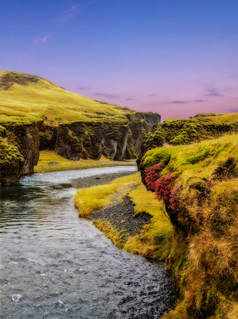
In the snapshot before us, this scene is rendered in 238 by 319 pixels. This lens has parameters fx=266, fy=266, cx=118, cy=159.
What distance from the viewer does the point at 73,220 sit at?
104ft

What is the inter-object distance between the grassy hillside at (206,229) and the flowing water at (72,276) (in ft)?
6.45

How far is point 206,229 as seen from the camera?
12148 millimetres

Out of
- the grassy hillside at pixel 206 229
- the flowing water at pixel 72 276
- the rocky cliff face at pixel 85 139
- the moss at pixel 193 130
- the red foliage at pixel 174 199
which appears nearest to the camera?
the grassy hillside at pixel 206 229

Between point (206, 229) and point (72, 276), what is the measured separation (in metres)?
9.67

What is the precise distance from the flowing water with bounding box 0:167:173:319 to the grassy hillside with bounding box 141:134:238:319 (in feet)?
6.45

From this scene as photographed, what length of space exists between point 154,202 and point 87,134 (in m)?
123

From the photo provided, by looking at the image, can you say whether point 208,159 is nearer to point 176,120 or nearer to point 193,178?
point 193,178

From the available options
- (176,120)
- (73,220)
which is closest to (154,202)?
(73,220)

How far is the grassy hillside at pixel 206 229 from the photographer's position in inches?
412

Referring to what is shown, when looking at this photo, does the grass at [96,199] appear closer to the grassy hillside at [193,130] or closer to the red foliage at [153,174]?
the grassy hillside at [193,130]

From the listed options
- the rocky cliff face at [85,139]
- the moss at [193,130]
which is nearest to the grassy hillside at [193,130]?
the moss at [193,130]

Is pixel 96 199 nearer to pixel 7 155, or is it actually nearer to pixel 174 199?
pixel 174 199

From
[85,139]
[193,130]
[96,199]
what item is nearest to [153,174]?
[96,199]

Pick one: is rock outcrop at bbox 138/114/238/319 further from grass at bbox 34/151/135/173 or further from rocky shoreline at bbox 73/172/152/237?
grass at bbox 34/151/135/173
